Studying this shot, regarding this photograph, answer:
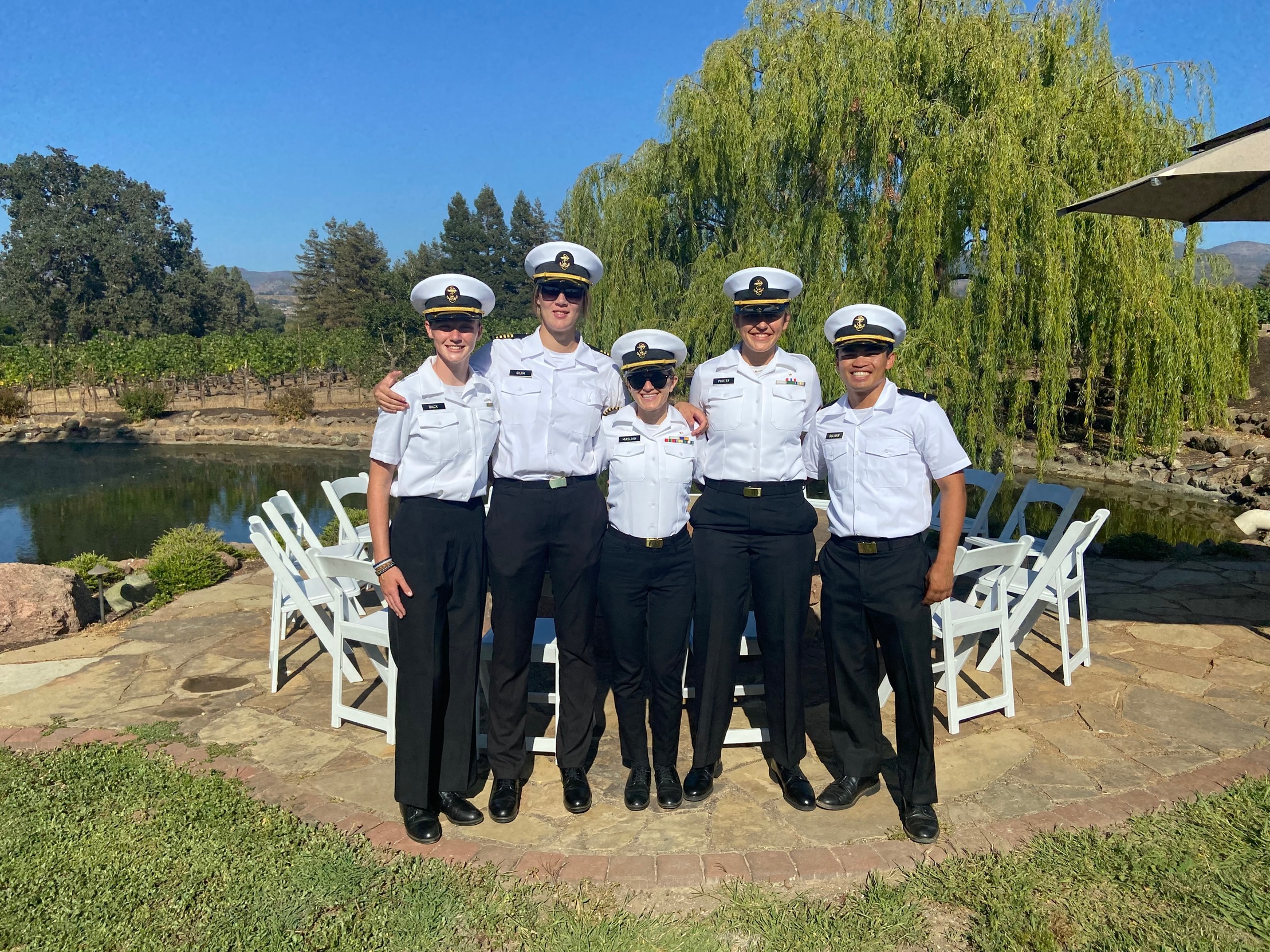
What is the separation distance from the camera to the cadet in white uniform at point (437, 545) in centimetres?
302

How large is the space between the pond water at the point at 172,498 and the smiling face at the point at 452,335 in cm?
721

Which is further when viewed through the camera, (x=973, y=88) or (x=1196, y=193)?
(x=973, y=88)

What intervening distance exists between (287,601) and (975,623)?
12.2ft

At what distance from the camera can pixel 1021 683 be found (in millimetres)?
4395

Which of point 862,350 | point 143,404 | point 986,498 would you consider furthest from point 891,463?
point 143,404

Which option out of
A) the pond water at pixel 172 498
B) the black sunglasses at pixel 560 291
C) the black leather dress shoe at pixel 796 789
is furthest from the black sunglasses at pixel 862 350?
the pond water at pixel 172 498

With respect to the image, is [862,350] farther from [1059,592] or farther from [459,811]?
[459,811]

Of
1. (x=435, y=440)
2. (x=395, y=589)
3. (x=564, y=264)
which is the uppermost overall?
(x=564, y=264)

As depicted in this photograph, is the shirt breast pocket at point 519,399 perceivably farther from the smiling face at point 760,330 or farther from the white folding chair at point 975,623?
the white folding chair at point 975,623

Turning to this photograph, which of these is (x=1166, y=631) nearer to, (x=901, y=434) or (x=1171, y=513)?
(x=901, y=434)

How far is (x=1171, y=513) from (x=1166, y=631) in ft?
30.3

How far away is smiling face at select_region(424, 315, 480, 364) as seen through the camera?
10.0 feet

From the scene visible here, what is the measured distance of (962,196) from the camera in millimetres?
8391

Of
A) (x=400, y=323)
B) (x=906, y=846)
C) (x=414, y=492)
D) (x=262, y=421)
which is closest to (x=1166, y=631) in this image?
(x=906, y=846)
